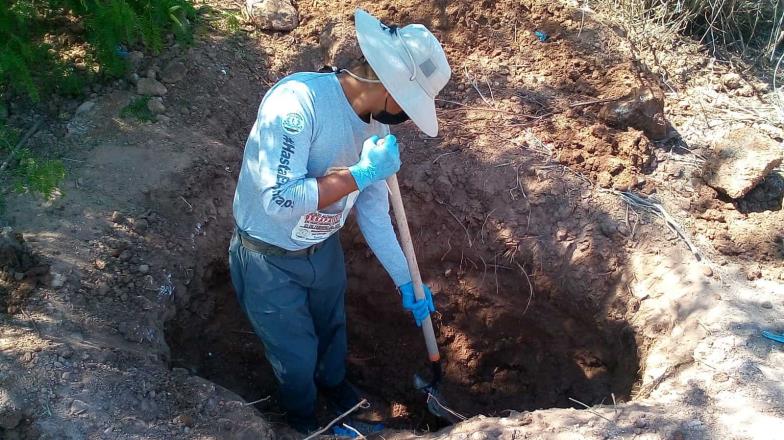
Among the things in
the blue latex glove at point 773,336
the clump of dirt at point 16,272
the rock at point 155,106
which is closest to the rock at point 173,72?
the rock at point 155,106

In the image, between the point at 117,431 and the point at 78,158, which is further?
the point at 78,158

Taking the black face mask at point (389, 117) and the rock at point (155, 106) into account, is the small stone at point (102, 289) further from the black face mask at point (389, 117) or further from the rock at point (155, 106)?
the black face mask at point (389, 117)

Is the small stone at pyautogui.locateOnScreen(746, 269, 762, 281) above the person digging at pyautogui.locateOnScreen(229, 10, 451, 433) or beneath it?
beneath

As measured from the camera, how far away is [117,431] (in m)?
2.48

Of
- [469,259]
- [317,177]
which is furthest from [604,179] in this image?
[317,177]

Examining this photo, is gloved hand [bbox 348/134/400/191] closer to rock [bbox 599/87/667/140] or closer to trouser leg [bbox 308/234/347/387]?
trouser leg [bbox 308/234/347/387]

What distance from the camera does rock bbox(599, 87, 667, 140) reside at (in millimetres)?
3834

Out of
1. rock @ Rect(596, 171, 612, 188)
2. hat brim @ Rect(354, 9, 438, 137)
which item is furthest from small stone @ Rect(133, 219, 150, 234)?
rock @ Rect(596, 171, 612, 188)

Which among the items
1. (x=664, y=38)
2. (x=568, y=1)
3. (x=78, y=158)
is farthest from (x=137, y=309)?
(x=664, y=38)

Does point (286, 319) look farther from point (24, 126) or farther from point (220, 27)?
point (220, 27)

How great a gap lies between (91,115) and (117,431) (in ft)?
6.26

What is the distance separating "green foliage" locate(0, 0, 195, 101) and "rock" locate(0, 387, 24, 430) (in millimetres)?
1636

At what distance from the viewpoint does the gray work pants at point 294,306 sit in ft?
8.76

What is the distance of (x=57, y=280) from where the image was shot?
2875mm
